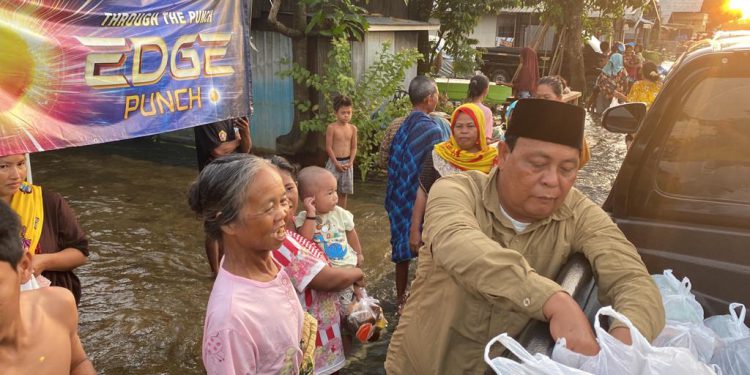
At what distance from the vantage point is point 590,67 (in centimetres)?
2008

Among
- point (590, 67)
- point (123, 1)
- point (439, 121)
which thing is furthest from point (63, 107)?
point (590, 67)

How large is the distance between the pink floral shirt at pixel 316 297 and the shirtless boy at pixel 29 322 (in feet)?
3.08

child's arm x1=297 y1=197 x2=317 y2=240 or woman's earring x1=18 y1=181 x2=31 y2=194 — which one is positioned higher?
woman's earring x1=18 y1=181 x2=31 y2=194

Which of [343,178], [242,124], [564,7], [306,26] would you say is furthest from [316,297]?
[564,7]

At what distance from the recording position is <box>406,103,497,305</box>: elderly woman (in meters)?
4.11

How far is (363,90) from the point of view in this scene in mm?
8320

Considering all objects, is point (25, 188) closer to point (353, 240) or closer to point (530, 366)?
point (353, 240)

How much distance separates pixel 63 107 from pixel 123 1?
34.3 inches

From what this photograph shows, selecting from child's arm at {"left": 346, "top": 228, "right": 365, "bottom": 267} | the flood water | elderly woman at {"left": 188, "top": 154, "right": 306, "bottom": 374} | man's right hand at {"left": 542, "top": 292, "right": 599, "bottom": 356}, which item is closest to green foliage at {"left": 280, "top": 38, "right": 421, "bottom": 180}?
the flood water

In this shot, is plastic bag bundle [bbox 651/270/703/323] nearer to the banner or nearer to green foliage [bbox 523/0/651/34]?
the banner

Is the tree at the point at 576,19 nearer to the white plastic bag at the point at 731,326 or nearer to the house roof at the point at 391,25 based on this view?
the house roof at the point at 391,25

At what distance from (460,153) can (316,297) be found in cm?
174

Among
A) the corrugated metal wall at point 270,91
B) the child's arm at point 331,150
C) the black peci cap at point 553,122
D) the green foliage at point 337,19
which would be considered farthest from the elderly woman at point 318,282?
the corrugated metal wall at point 270,91

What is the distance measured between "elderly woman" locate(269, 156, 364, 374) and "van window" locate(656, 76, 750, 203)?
160cm
